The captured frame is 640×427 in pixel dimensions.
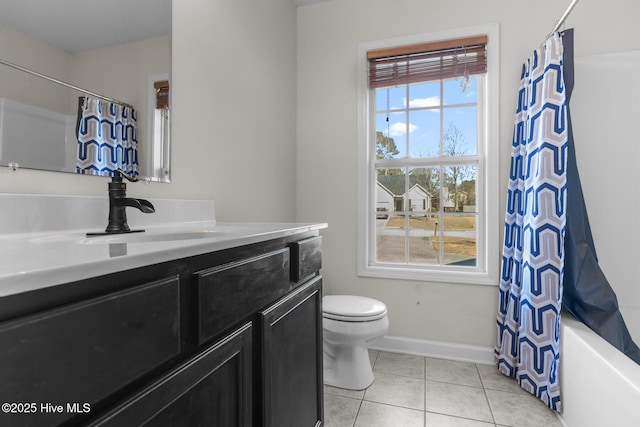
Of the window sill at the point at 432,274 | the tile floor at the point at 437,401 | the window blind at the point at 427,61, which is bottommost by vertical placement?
the tile floor at the point at 437,401

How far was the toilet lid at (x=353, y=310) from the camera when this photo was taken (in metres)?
1.73

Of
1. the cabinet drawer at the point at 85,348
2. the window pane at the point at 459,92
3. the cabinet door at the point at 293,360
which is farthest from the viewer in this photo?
the window pane at the point at 459,92

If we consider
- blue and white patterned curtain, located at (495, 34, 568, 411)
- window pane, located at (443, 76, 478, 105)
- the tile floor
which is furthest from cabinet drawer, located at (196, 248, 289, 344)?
window pane, located at (443, 76, 478, 105)

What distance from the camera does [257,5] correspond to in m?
1.97

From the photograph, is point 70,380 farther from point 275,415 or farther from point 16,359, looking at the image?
point 275,415

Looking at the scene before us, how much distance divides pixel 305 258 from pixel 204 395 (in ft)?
1.84

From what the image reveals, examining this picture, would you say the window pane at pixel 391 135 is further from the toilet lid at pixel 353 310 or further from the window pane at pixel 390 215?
the toilet lid at pixel 353 310

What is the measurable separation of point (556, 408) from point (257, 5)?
8.76 feet

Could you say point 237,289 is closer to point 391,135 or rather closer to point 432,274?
point 432,274

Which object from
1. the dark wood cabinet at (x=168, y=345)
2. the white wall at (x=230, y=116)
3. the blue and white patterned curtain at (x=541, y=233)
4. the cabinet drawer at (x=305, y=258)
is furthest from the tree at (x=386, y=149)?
the dark wood cabinet at (x=168, y=345)

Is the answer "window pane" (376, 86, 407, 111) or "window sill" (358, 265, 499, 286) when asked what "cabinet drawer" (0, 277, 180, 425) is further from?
"window pane" (376, 86, 407, 111)

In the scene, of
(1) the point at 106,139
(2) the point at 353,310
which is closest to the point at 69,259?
(1) the point at 106,139

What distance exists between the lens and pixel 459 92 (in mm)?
2279

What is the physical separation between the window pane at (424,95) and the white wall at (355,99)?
358 millimetres
